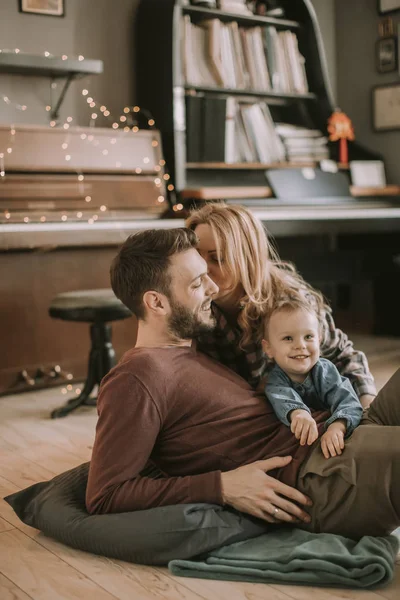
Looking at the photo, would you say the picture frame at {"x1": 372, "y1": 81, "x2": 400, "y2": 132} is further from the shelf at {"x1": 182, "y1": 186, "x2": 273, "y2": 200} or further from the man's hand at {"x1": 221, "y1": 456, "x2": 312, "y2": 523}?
the man's hand at {"x1": 221, "y1": 456, "x2": 312, "y2": 523}

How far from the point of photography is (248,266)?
2105mm

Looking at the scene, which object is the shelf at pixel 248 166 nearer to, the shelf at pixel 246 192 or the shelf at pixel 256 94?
the shelf at pixel 246 192

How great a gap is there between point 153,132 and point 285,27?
48.5 inches

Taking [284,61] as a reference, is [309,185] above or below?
below

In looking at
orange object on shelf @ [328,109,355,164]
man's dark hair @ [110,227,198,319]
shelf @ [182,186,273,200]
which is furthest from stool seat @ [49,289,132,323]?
orange object on shelf @ [328,109,355,164]

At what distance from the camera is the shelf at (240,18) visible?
13.4 feet

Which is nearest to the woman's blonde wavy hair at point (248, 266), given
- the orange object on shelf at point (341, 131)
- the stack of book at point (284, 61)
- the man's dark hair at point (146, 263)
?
the man's dark hair at point (146, 263)

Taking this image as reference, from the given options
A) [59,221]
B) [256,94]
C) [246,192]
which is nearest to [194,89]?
[256,94]

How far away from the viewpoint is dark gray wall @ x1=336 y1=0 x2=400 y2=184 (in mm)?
4984

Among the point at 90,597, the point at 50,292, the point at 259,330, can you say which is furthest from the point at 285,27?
the point at 90,597

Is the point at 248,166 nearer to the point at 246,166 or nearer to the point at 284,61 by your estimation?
the point at 246,166

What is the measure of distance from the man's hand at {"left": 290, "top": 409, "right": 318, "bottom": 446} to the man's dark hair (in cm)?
42

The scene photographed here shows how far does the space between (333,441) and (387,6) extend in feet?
12.9

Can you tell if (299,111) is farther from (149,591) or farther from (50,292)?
(149,591)
